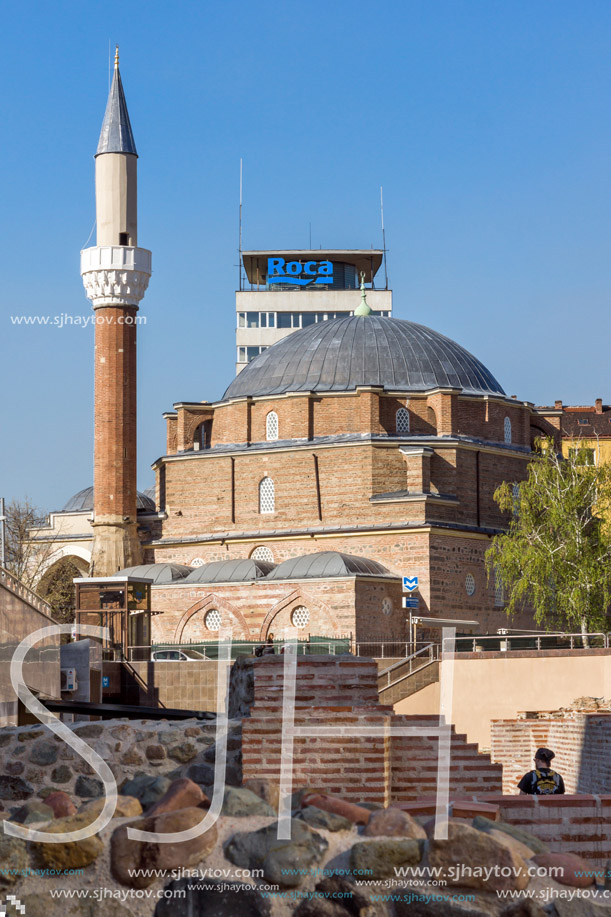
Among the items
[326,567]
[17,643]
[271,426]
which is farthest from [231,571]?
[17,643]

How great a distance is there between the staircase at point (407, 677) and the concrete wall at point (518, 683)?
196 centimetres

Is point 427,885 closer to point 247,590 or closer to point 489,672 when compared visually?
point 489,672

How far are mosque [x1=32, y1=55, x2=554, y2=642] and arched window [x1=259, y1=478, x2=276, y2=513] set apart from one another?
0.04 metres

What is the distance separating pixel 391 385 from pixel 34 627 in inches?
1076

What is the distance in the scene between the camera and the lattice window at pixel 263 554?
38.5m

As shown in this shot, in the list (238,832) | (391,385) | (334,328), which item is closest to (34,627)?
(238,832)

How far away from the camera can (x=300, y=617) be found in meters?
34.8

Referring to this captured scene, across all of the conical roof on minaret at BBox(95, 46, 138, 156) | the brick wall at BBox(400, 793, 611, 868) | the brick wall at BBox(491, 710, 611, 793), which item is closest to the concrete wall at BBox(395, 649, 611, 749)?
the brick wall at BBox(491, 710, 611, 793)

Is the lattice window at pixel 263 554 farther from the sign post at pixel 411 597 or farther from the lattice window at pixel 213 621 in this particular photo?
the sign post at pixel 411 597

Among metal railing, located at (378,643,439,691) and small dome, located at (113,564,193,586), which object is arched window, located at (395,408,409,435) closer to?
small dome, located at (113,564,193,586)

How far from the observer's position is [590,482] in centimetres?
3438

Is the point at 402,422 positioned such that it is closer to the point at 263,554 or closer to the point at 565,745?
the point at 263,554

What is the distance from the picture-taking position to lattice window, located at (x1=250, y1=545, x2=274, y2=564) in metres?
38.5

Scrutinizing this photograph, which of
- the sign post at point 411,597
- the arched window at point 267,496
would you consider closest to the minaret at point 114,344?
the arched window at point 267,496
